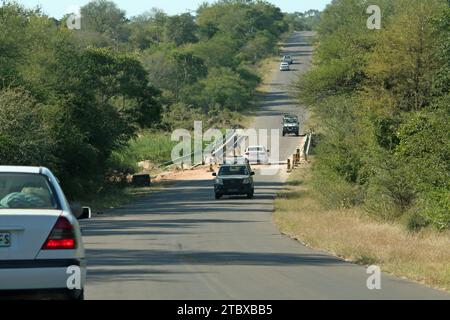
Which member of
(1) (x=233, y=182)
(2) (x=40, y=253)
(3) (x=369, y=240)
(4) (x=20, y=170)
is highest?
(4) (x=20, y=170)

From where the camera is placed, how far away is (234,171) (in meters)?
49.2

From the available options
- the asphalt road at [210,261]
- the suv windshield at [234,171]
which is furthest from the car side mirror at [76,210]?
the suv windshield at [234,171]

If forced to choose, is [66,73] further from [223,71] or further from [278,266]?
[223,71]

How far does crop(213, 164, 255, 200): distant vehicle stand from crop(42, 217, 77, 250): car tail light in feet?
120

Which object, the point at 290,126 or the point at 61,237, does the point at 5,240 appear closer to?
the point at 61,237

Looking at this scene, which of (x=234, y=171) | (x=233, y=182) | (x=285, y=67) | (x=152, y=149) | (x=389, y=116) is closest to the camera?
(x=389, y=116)

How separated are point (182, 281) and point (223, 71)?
111604 mm

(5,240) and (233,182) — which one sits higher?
(5,240)

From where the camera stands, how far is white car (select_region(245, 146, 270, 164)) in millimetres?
72062

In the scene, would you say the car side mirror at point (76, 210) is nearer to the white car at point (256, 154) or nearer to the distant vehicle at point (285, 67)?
the white car at point (256, 154)

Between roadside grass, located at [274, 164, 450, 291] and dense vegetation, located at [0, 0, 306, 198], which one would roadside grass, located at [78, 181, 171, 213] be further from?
roadside grass, located at [274, 164, 450, 291]

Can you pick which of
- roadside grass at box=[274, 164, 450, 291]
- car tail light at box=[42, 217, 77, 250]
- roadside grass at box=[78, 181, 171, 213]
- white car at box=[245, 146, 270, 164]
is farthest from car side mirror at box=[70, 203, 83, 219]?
white car at box=[245, 146, 270, 164]

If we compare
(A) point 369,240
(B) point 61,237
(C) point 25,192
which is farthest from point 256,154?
(B) point 61,237

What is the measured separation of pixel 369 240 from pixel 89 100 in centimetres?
2802
